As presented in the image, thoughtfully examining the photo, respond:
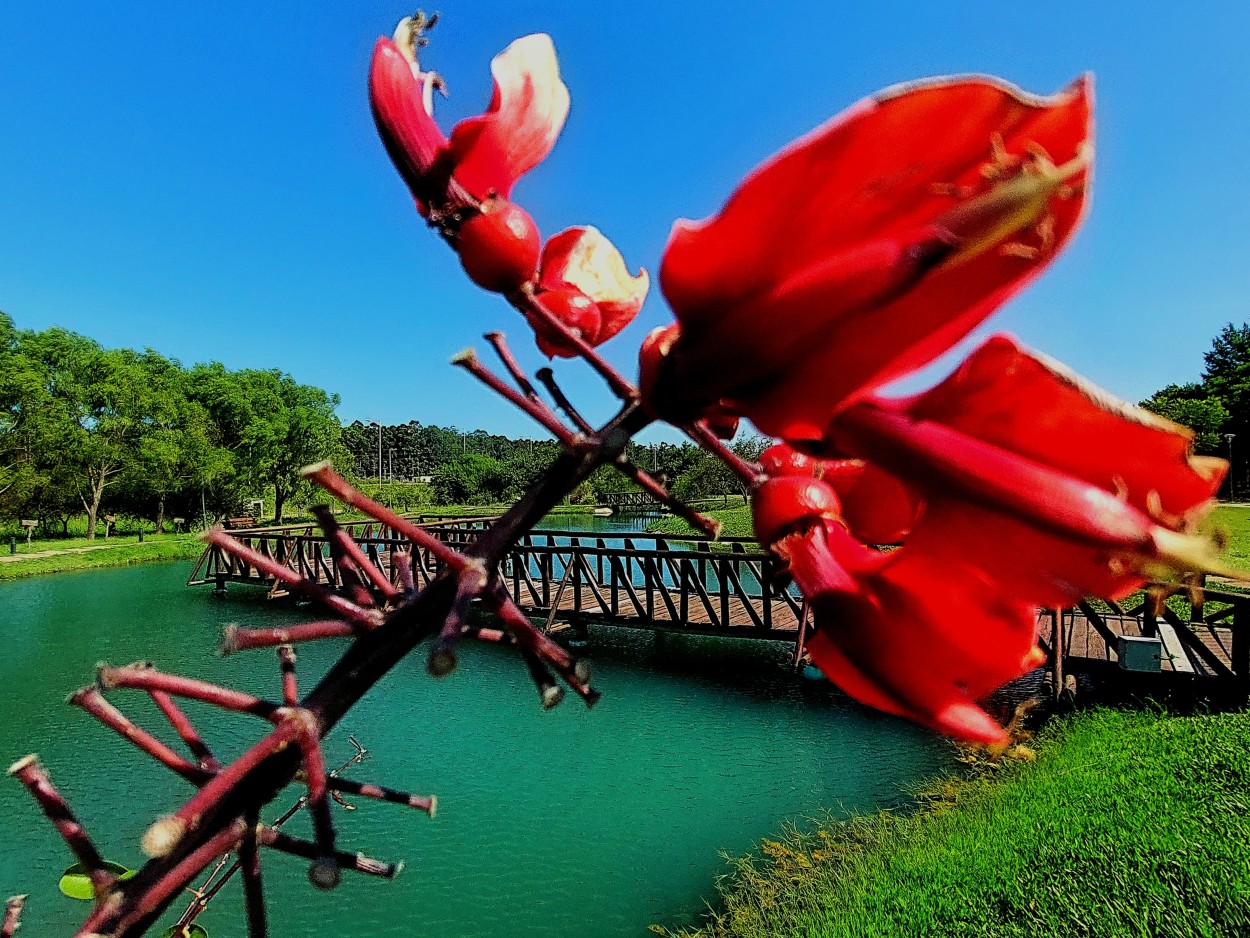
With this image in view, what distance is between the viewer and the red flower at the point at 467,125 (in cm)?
45

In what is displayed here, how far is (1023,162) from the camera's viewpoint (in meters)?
0.24

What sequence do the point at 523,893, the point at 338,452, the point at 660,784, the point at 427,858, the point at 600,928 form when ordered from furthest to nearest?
the point at 338,452 < the point at 660,784 < the point at 427,858 < the point at 523,893 < the point at 600,928

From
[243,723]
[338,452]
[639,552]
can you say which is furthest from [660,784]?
[338,452]

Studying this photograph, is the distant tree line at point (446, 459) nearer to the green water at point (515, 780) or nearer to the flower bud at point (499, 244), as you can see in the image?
the green water at point (515, 780)

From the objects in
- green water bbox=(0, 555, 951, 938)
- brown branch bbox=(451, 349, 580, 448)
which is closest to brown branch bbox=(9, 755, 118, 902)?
brown branch bbox=(451, 349, 580, 448)

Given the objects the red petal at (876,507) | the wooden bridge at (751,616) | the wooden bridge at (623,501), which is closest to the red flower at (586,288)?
the red petal at (876,507)

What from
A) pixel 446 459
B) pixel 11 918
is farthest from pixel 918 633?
pixel 446 459

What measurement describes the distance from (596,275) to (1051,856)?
17.1 feet

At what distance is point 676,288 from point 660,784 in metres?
7.66

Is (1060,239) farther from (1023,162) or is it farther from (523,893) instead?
(523,893)

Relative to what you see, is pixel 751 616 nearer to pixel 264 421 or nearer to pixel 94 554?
pixel 264 421

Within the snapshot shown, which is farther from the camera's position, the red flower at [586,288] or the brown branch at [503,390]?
the red flower at [586,288]

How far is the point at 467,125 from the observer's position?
17.6 inches

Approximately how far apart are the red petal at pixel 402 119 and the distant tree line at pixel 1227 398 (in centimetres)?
1521
